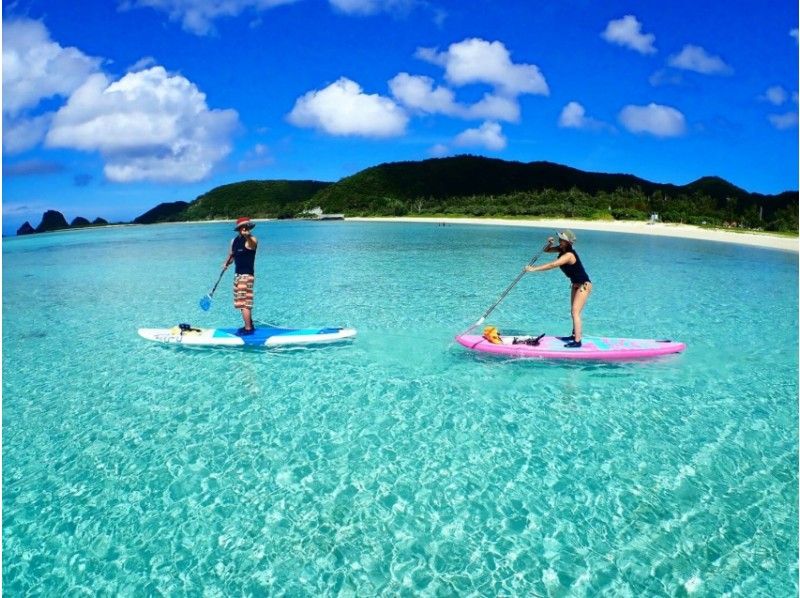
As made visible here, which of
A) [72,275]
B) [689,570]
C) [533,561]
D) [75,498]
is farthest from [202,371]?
[72,275]

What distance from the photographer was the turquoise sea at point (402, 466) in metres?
5.58

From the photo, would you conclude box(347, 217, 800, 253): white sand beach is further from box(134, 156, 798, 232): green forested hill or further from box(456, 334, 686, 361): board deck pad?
box(456, 334, 686, 361): board deck pad

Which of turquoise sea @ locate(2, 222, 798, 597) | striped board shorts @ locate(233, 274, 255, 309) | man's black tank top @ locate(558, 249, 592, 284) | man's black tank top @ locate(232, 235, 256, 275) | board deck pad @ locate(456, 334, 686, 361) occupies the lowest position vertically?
turquoise sea @ locate(2, 222, 798, 597)

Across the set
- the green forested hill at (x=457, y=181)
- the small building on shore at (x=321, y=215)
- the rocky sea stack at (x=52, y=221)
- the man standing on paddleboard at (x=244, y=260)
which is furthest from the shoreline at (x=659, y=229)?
the rocky sea stack at (x=52, y=221)

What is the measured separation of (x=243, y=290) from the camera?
12703 mm

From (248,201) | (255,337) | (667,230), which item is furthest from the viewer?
(248,201)

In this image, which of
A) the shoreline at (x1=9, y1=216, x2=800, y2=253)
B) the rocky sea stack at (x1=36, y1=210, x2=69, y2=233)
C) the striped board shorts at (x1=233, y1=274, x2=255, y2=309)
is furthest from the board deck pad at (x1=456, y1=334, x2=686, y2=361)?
the rocky sea stack at (x1=36, y1=210, x2=69, y2=233)

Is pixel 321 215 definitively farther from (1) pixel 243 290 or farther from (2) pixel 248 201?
(1) pixel 243 290

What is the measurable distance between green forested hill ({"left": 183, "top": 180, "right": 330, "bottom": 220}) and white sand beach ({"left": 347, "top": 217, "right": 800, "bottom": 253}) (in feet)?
302

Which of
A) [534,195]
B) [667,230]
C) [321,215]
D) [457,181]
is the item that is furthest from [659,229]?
[457,181]

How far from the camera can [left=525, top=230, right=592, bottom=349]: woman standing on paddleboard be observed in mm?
11062

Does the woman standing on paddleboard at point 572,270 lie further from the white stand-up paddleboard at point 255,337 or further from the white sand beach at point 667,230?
the white sand beach at point 667,230

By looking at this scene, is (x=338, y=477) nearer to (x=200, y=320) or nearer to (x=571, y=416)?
(x=571, y=416)

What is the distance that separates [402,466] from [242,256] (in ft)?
22.9
